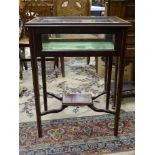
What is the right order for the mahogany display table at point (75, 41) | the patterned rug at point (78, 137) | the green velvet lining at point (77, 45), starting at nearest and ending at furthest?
the mahogany display table at point (75, 41)
the green velvet lining at point (77, 45)
the patterned rug at point (78, 137)

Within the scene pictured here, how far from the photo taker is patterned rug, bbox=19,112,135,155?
1645 millimetres

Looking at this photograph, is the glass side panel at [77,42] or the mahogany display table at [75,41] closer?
the mahogany display table at [75,41]

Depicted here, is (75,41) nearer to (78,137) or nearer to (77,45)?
(77,45)

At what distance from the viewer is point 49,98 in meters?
2.38

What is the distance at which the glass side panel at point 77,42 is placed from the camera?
154 cm

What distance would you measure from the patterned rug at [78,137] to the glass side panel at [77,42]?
2.26 feet

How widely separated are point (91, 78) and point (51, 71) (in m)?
0.58

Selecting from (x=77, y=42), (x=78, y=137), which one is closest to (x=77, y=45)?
(x=77, y=42)

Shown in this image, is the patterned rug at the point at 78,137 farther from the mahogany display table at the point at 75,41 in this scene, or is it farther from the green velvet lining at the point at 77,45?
the green velvet lining at the point at 77,45

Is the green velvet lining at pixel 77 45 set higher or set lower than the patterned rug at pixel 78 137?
higher

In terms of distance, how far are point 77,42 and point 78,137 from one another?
71 centimetres

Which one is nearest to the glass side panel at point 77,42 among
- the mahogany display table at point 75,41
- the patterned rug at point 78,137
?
the mahogany display table at point 75,41

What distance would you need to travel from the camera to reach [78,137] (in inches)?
70.0

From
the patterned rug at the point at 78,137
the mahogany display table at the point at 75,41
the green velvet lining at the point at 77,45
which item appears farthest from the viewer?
the patterned rug at the point at 78,137
